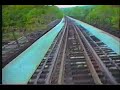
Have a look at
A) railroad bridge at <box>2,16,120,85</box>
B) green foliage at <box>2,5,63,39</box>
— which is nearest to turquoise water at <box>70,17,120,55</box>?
railroad bridge at <box>2,16,120,85</box>

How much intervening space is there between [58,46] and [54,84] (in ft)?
1.83

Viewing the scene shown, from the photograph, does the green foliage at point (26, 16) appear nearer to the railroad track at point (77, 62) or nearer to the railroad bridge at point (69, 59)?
the railroad bridge at point (69, 59)

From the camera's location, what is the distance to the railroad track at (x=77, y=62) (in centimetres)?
385

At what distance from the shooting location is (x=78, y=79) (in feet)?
12.7

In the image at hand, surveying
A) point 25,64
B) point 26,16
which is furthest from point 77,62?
point 26,16

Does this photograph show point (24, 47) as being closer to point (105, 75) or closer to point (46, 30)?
point (46, 30)

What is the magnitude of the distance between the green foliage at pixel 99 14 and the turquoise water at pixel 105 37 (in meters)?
0.08

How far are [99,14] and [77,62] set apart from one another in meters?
0.71

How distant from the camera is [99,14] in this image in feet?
13.0

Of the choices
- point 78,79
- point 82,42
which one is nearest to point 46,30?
point 82,42

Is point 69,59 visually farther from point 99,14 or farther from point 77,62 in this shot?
point 99,14

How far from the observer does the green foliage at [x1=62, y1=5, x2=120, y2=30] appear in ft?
12.7

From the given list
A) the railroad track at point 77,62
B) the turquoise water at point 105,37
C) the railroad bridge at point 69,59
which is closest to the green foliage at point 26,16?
the railroad bridge at point 69,59

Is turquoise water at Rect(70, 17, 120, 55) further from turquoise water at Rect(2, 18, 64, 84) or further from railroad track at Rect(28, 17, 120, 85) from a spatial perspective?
turquoise water at Rect(2, 18, 64, 84)
